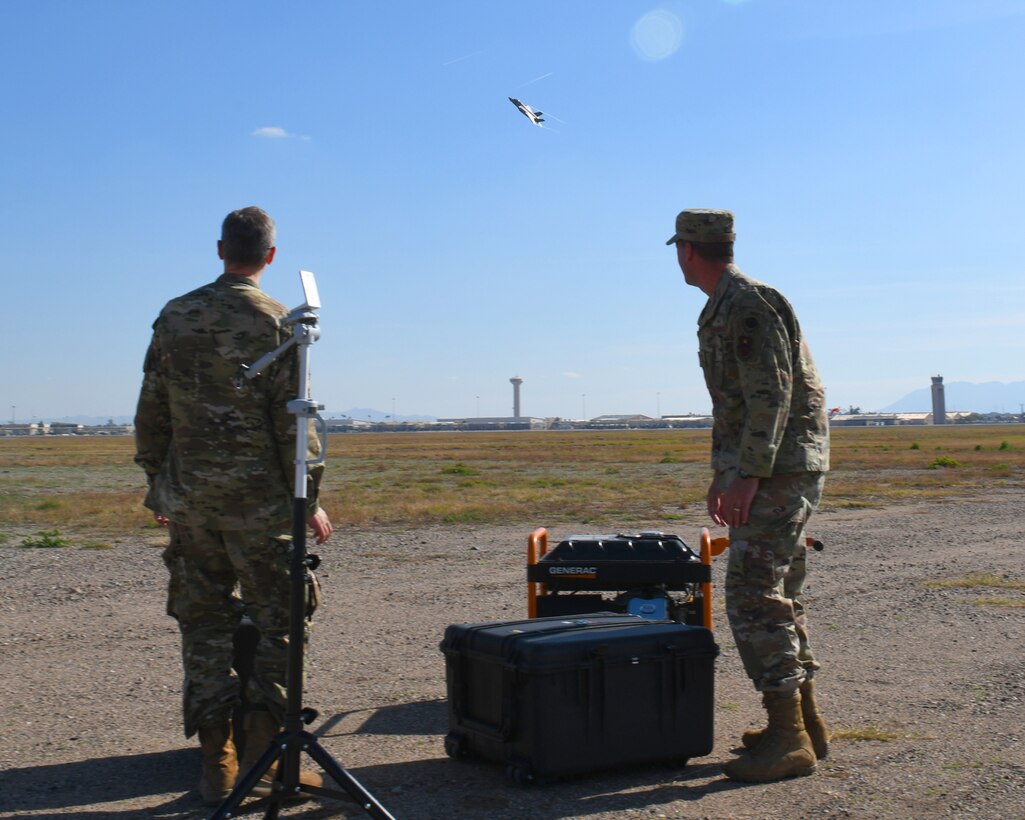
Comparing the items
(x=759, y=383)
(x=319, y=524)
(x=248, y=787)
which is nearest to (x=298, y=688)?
(x=248, y=787)

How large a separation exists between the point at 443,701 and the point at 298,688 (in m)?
2.31

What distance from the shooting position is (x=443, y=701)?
5703 millimetres

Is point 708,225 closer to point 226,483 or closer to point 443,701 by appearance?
point 226,483

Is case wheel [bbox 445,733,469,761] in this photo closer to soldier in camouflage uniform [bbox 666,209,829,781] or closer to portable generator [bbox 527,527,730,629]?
soldier in camouflage uniform [bbox 666,209,829,781]

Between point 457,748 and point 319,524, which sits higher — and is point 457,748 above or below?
Answer: below

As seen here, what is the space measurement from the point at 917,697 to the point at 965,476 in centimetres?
2456

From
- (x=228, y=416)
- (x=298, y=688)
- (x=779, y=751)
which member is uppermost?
(x=228, y=416)

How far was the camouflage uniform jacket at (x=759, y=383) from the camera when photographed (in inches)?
165

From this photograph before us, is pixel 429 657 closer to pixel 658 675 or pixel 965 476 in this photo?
pixel 658 675

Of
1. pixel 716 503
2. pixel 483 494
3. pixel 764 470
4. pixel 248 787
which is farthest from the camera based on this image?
pixel 483 494

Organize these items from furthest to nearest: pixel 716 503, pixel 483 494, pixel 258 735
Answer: pixel 483 494 < pixel 716 503 < pixel 258 735

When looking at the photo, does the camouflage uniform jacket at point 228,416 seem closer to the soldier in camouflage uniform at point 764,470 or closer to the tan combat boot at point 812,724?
the soldier in camouflage uniform at point 764,470

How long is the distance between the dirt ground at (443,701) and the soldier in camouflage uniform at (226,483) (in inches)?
14.8

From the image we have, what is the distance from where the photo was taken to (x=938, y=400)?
199125mm
